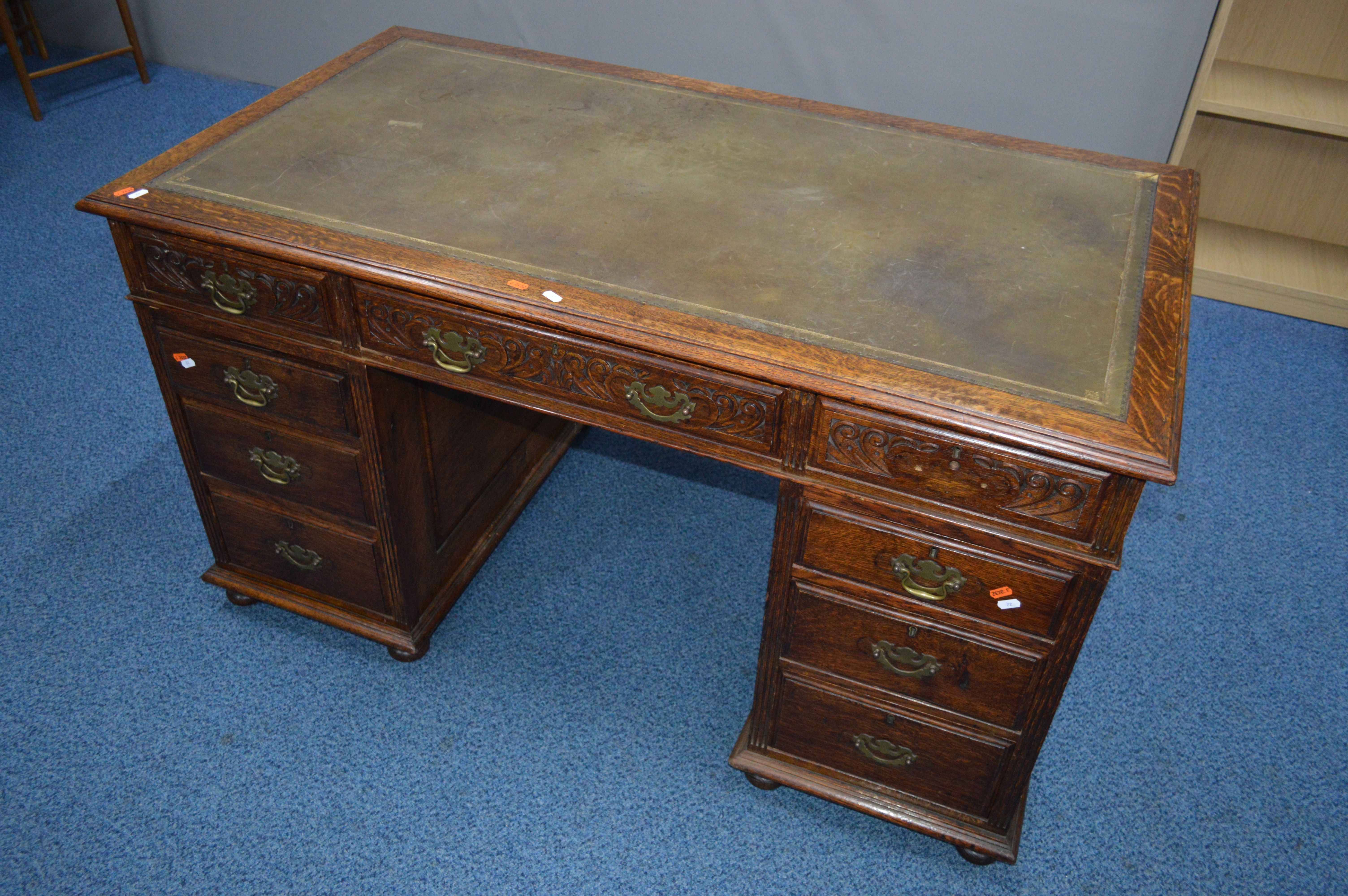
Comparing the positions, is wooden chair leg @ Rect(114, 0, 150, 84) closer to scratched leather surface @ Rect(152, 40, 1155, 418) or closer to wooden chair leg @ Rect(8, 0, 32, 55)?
wooden chair leg @ Rect(8, 0, 32, 55)

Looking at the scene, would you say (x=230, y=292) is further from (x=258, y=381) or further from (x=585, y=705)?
(x=585, y=705)

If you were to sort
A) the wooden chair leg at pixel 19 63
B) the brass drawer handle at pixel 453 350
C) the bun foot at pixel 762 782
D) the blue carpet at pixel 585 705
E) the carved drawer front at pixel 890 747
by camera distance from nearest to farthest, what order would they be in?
1. the brass drawer handle at pixel 453 350
2. the carved drawer front at pixel 890 747
3. the blue carpet at pixel 585 705
4. the bun foot at pixel 762 782
5. the wooden chair leg at pixel 19 63

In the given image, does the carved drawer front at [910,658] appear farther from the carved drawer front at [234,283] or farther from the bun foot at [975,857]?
the carved drawer front at [234,283]

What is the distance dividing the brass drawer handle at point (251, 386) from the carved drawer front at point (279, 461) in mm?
56

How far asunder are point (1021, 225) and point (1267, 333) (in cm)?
185

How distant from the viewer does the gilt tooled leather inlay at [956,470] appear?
1.41 metres

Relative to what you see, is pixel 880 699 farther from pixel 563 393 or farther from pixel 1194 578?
pixel 1194 578

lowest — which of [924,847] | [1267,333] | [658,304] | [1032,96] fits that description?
[924,847]

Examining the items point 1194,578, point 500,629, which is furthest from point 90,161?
point 1194,578

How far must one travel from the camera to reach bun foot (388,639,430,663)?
2174mm

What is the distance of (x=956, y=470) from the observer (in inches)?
57.0

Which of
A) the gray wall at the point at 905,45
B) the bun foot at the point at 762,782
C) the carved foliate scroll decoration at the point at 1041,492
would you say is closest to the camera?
the carved foliate scroll decoration at the point at 1041,492

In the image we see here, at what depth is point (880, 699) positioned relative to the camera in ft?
5.83

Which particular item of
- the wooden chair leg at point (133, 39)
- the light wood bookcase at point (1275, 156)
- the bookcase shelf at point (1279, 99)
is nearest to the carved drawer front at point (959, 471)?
the light wood bookcase at point (1275, 156)
